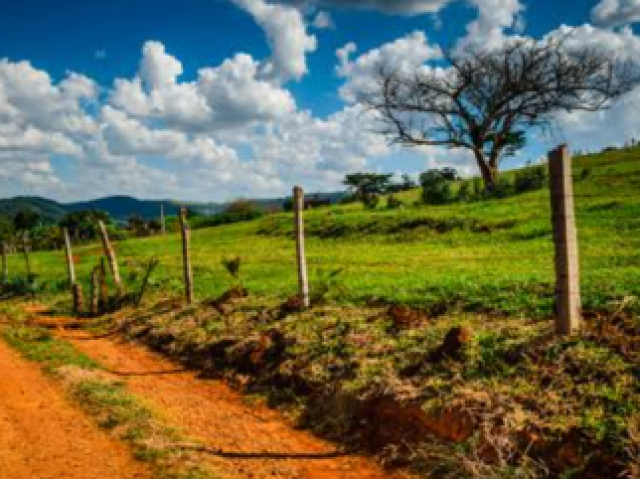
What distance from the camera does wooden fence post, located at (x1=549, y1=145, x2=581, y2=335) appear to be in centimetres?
762

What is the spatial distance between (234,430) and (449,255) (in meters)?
12.1

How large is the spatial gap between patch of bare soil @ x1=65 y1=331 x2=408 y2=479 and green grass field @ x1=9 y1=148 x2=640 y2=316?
11.3 ft

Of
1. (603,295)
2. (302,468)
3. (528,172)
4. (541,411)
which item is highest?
(528,172)

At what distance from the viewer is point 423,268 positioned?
16719mm

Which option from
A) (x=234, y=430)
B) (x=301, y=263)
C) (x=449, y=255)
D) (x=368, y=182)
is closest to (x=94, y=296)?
(x=301, y=263)

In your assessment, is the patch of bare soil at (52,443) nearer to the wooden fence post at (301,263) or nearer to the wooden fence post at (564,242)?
the wooden fence post at (301,263)

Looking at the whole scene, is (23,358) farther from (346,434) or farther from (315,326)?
(346,434)

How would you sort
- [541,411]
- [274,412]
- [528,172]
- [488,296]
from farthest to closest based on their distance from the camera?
[528,172] < [488,296] < [274,412] < [541,411]

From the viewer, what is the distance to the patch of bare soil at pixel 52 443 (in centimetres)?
693

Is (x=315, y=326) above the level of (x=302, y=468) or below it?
above

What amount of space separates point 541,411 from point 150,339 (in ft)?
31.1

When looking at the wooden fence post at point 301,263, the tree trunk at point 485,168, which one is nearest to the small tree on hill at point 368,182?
the tree trunk at point 485,168

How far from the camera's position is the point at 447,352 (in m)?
8.23

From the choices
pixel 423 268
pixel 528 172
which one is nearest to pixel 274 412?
pixel 423 268
